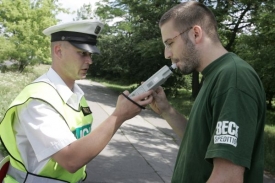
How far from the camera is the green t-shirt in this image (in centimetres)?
149

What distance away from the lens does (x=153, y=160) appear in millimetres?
7227

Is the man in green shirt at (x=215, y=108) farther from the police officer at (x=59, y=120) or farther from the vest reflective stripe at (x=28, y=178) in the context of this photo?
the vest reflective stripe at (x=28, y=178)

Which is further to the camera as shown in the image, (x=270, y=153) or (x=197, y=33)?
(x=270, y=153)

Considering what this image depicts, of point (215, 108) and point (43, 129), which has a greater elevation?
point (215, 108)

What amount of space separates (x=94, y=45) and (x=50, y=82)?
0.50 meters

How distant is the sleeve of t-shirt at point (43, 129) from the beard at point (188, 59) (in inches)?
30.1

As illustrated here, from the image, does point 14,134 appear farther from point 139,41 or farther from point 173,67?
point 139,41

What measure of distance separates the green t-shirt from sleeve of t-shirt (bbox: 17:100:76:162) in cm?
69

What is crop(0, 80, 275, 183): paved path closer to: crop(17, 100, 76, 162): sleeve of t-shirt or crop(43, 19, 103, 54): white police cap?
crop(43, 19, 103, 54): white police cap

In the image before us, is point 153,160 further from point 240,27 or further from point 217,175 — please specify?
point 240,27

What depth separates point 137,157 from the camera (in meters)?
7.37

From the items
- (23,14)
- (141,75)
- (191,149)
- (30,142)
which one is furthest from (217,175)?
(141,75)

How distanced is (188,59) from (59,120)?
0.82m

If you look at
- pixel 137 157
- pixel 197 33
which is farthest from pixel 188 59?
pixel 137 157
